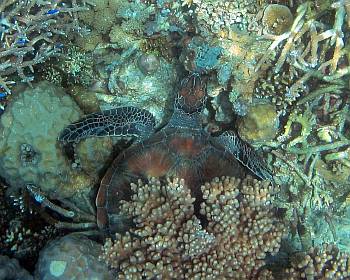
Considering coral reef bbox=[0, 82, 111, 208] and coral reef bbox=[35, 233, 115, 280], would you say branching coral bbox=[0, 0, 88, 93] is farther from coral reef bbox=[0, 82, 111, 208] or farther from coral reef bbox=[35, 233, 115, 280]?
coral reef bbox=[35, 233, 115, 280]

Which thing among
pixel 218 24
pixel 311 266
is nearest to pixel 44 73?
pixel 218 24

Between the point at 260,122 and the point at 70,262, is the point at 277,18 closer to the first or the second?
the point at 260,122

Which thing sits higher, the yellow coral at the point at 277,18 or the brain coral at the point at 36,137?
the yellow coral at the point at 277,18

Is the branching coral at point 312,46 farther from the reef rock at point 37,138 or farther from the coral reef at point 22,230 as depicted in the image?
the coral reef at point 22,230

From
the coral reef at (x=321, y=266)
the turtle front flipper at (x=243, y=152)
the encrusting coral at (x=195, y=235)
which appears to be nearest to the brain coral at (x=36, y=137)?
the encrusting coral at (x=195, y=235)

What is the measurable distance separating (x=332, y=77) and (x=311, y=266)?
68.1 inches

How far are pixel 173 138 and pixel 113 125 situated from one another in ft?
2.05

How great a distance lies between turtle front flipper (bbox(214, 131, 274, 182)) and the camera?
3.68m

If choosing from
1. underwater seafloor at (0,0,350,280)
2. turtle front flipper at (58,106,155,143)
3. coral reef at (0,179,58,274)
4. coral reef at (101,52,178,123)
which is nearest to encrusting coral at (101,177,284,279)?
underwater seafloor at (0,0,350,280)

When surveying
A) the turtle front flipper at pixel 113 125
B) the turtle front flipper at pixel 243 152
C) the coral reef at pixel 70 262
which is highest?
the turtle front flipper at pixel 113 125

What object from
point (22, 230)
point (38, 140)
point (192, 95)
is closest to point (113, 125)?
point (38, 140)

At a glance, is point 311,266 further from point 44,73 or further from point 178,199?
point 44,73

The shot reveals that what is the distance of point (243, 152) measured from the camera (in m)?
3.73

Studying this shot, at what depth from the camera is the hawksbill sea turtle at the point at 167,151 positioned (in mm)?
3404
